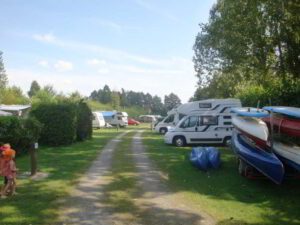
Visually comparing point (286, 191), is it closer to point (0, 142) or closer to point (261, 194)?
point (261, 194)

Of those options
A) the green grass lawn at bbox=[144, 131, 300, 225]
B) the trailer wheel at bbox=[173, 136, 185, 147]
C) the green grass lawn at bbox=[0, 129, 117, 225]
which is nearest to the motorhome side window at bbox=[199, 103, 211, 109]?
the trailer wheel at bbox=[173, 136, 185, 147]

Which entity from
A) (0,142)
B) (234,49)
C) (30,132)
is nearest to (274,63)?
(234,49)

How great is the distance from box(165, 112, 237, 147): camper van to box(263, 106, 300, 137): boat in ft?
33.3

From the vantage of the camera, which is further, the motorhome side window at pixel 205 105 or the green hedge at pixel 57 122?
the motorhome side window at pixel 205 105

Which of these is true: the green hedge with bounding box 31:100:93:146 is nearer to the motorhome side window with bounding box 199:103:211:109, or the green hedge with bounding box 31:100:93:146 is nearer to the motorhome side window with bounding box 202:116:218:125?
the motorhome side window with bounding box 202:116:218:125

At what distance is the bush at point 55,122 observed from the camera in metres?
23.7

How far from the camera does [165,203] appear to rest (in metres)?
10.1

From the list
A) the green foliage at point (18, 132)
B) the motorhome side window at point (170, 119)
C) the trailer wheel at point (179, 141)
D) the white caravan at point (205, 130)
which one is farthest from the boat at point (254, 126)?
the motorhome side window at point (170, 119)

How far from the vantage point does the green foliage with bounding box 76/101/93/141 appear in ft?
91.5

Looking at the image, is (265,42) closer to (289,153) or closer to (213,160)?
(213,160)

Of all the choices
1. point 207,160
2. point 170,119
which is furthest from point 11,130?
point 170,119

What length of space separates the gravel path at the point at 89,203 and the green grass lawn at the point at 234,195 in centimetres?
217

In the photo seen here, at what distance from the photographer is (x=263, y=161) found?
11.4 metres

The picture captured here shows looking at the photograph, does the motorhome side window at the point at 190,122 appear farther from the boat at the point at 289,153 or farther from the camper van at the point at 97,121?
the camper van at the point at 97,121
